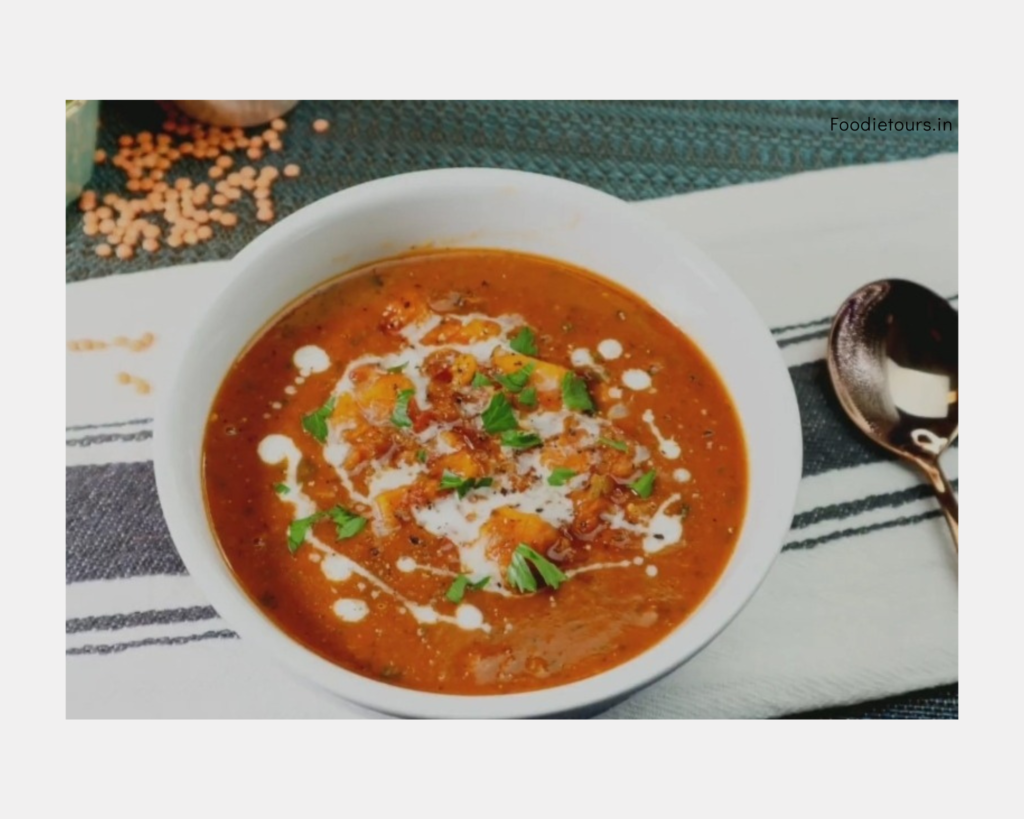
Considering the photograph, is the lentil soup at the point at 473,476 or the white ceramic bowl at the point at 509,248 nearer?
the white ceramic bowl at the point at 509,248

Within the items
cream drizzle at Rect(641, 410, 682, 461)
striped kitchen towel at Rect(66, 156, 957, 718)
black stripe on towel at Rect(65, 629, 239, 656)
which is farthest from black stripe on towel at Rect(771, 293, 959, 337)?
black stripe on towel at Rect(65, 629, 239, 656)

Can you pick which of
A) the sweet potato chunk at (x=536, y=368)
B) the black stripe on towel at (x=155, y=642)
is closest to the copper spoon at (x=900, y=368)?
the sweet potato chunk at (x=536, y=368)

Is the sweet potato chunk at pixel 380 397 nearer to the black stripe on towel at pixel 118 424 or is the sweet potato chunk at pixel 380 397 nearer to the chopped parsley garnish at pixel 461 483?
the chopped parsley garnish at pixel 461 483

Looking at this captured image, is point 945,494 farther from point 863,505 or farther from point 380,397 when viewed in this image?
point 380,397

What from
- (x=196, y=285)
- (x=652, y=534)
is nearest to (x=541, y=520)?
(x=652, y=534)

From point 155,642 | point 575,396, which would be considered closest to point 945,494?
point 575,396
